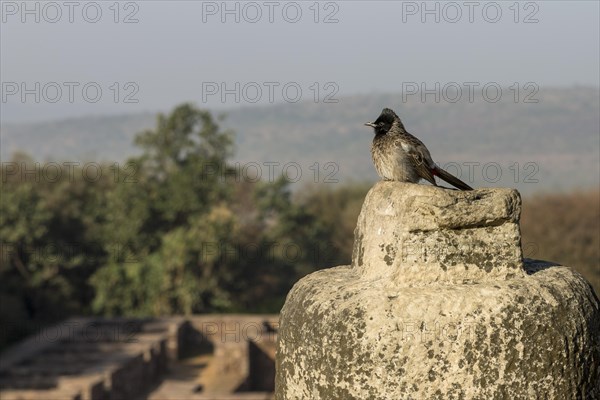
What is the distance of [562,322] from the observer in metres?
3.69

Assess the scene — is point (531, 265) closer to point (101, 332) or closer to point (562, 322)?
point (562, 322)

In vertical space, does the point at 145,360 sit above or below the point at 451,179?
below

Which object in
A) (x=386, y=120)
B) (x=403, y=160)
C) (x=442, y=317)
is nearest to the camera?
(x=442, y=317)

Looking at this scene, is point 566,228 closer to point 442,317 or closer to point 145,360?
point 145,360

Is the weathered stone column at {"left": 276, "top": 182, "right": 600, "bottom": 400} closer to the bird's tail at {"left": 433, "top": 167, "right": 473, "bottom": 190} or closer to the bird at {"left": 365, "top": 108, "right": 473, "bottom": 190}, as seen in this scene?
the bird's tail at {"left": 433, "top": 167, "right": 473, "bottom": 190}

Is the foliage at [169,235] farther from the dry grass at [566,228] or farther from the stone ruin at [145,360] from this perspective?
the stone ruin at [145,360]

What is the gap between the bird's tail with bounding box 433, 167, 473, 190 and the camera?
4.10m

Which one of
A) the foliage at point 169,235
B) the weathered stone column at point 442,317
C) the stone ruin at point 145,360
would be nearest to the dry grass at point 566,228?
the foliage at point 169,235

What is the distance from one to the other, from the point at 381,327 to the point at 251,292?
Answer: 32893mm

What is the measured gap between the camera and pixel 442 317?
358cm

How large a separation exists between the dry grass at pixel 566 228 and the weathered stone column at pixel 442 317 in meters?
24.3

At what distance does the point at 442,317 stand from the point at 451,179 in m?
0.83

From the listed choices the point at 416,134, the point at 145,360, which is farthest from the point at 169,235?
the point at 416,134

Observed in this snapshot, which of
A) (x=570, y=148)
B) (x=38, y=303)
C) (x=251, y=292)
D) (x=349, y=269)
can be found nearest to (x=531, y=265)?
(x=349, y=269)
